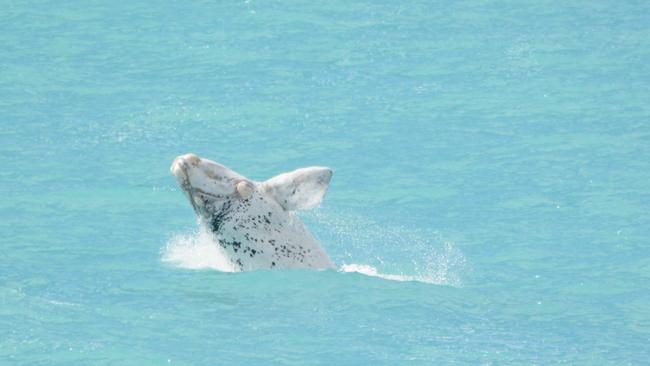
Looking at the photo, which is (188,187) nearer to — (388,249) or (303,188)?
(303,188)

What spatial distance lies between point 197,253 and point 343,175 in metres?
3.23

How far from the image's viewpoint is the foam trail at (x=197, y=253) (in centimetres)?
1206

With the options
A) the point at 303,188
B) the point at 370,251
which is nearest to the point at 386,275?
the point at 370,251

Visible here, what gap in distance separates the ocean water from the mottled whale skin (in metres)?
0.18

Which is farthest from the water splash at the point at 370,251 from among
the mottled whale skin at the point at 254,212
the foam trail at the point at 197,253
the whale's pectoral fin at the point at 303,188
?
the whale's pectoral fin at the point at 303,188

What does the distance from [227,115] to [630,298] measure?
614 cm

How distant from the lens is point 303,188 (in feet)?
39.1

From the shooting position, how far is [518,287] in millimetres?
12672

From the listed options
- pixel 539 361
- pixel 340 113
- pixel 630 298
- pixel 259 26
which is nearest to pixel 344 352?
pixel 539 361

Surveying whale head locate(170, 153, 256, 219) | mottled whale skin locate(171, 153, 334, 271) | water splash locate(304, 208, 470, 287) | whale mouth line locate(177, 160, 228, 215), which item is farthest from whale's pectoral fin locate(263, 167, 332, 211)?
water splash locate(304, 208, 470, 287)

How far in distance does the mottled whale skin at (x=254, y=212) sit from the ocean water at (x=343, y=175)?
0.59 feet

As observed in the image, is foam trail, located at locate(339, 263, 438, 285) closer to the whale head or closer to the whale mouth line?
the whale head

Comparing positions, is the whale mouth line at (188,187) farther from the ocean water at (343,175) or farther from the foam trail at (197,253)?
the ocean water at (343,175)

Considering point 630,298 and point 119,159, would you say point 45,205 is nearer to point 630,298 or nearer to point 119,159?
point 119,159
